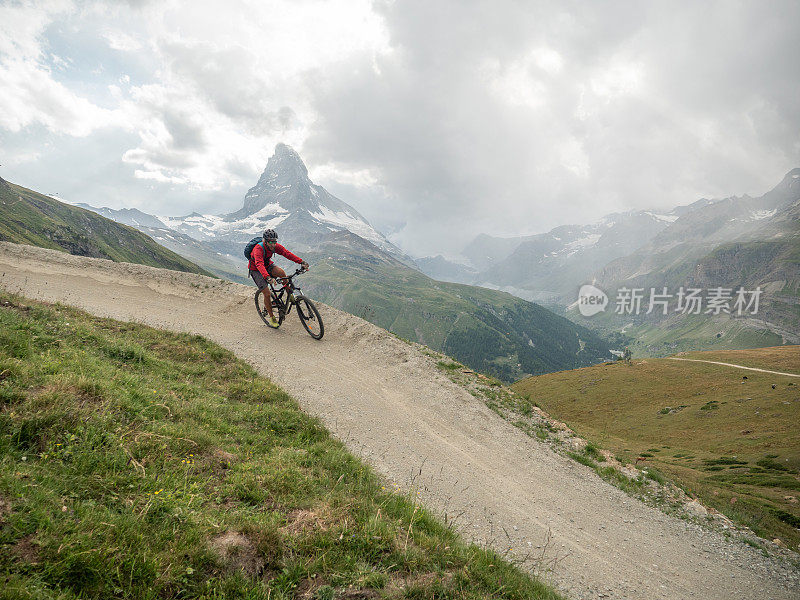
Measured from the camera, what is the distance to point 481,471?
35.2 ft

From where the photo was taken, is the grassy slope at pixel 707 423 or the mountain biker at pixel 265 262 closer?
the mountain biker at pixel 265 262

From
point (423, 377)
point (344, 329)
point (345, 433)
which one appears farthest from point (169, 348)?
point (423, 377)

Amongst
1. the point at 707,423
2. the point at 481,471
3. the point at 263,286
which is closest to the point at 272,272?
the point at 263,286

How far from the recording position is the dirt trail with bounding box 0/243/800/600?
28.1ft

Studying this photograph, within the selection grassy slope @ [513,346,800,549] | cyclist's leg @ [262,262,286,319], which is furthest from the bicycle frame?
grassy slope @ [513,346,800,549]

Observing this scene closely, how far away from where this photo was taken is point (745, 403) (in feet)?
210

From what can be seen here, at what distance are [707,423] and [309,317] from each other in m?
73.0

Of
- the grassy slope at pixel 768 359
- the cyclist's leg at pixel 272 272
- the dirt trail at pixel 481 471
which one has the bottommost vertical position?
the dirt trail at pixel 481 471

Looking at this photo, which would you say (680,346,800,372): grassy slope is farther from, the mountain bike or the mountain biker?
the mountain biker

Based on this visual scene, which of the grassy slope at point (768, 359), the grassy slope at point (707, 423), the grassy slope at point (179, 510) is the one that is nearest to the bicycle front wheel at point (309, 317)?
the grassy slope at point (179, 510)

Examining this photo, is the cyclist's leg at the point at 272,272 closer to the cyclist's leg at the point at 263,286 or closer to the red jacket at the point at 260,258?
the cyclist's leg at the point at 263,286

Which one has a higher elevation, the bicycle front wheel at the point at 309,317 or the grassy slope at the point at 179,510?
the bicycle front wheel at the point at 309,317

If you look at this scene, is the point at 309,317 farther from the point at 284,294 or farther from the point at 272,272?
the point at 272,272

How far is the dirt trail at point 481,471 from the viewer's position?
8.56 metres
